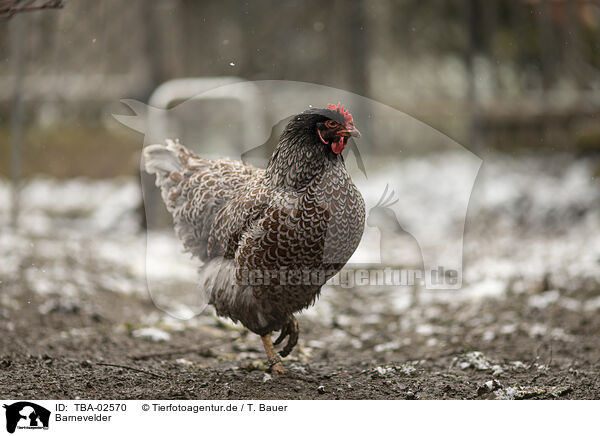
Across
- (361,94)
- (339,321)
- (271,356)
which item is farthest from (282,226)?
(361,94)

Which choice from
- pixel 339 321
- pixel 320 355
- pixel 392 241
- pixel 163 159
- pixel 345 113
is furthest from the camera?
pixel 339 321

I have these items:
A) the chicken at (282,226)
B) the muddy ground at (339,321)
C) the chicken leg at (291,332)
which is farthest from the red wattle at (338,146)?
the chicken leg at (291,332)

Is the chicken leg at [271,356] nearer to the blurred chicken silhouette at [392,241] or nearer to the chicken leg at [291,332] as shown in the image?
the chicken leg at [291,332]

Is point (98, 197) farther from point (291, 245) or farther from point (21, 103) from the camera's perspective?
point (291, 245)

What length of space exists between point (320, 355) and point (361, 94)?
11.3 ft

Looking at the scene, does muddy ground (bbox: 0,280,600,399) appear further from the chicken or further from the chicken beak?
the chicken beak

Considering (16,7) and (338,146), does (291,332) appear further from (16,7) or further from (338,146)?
(16,7)

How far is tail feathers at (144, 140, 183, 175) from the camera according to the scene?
110 inches

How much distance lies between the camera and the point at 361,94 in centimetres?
577
